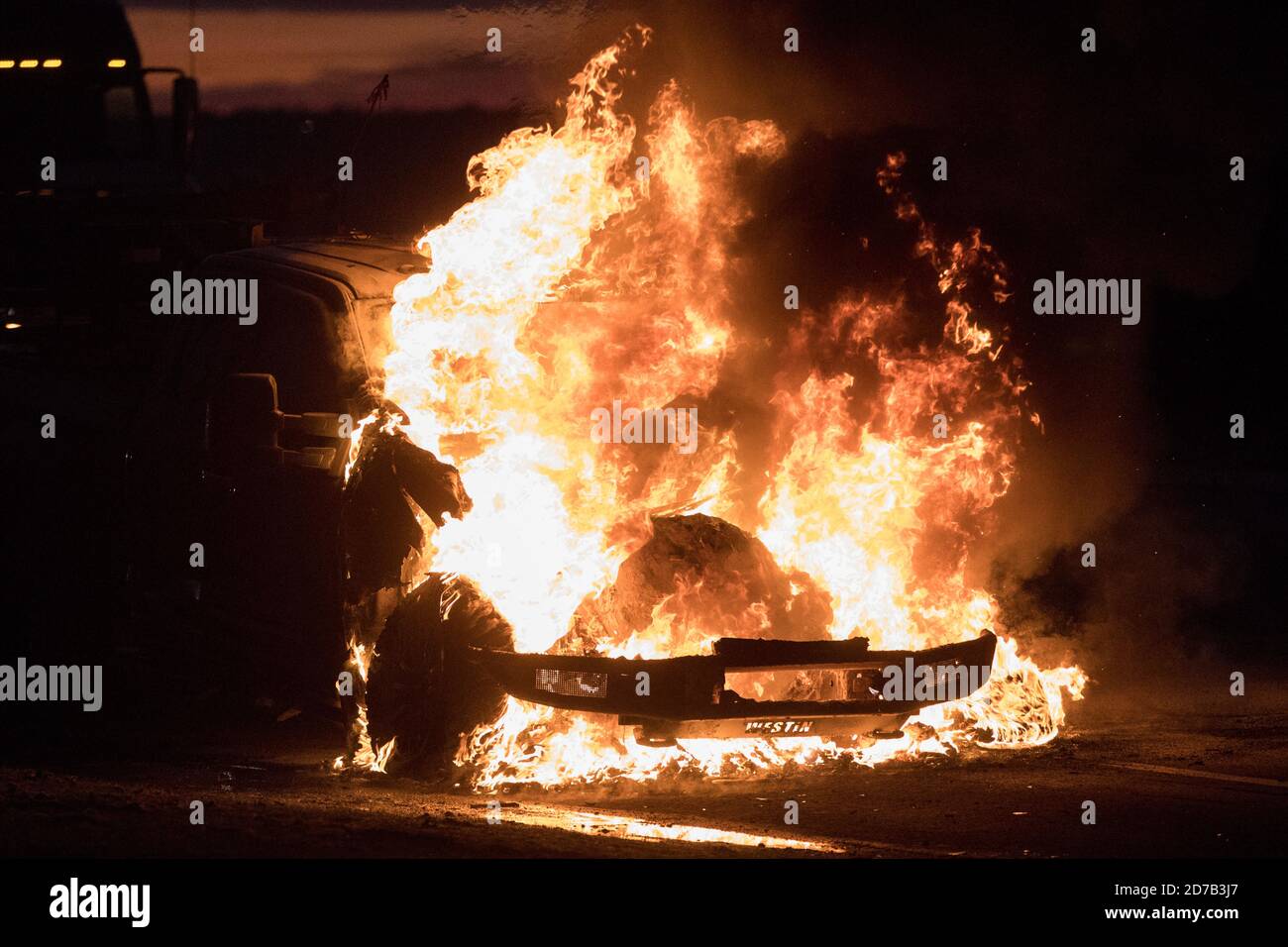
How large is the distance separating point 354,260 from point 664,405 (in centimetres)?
214

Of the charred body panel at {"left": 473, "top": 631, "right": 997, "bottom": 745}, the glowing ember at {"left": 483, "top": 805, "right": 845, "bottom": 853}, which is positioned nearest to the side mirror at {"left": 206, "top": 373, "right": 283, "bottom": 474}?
the charred body panel at {"left": 473, "top": 631, "right": 997, "bottom": 745}

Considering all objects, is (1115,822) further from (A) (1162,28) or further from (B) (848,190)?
(A) (1162,28)

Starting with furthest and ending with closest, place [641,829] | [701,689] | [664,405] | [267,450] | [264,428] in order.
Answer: [664,405] < [267,450] < [264,428] < [701,689] < [641,829]

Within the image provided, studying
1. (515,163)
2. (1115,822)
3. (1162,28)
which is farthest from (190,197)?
(1115,822)

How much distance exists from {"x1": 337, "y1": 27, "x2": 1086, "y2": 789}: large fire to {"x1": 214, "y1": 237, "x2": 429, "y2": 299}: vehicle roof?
0.94ft

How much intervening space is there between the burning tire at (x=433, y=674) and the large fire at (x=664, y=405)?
131mm

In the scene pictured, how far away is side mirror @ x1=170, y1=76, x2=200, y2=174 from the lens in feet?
57.6

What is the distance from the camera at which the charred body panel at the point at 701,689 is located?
849cm

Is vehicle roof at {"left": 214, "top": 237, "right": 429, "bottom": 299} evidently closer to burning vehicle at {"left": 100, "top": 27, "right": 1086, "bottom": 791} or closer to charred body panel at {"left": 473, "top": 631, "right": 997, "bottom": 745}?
burning vehicle at {"left": 100, "top": 27, "right": 1086, "bottom": 791}

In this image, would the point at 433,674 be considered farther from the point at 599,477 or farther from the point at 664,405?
the point at 664,405

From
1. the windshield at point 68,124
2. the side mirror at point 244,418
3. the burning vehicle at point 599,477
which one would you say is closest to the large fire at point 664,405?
the burning vehicle at point 599,477

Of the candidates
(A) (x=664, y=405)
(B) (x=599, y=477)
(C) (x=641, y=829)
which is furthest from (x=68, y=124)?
(C) (x=641, y=829)

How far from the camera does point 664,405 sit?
985 cm
